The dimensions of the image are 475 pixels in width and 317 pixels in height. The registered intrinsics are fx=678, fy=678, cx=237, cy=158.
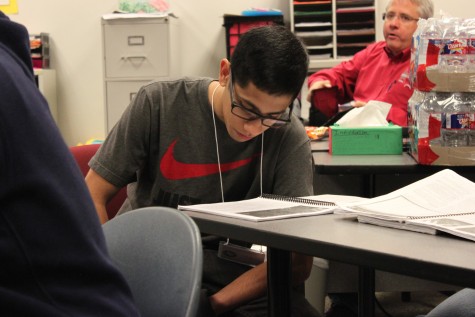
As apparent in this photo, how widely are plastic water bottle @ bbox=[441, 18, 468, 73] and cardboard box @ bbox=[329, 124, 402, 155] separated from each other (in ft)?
1.10

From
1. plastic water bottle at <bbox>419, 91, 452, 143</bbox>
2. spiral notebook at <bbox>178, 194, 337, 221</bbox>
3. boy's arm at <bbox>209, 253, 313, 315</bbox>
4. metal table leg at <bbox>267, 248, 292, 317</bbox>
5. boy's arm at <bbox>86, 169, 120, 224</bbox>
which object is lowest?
boy's arm at <bbox>209, 253, 313, 315</bbox>

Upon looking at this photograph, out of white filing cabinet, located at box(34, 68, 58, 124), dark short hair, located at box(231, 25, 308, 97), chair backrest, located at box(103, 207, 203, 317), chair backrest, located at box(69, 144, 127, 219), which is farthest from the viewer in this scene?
white filing cabinet, located at box(34, 68, 58, 124)

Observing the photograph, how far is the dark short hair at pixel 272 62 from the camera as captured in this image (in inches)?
56.9

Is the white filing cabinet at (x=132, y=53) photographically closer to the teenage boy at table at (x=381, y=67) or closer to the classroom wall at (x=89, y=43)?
the classroom wall at (x=89, y=43)

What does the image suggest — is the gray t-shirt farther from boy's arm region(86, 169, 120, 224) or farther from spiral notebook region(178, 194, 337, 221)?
spiral notebook region(178, 194, 337, 221)

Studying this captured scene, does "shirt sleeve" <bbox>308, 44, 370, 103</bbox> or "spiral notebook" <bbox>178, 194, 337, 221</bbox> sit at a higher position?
"shirt sleeve" <bbox>308, 44, 370, 103</bbox>

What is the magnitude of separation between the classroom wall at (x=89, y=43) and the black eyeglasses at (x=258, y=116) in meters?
2.99

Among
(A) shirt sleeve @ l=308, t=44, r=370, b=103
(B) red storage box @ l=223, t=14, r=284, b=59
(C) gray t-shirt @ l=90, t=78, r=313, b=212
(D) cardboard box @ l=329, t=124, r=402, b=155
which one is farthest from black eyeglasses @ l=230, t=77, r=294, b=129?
(B) red storage box @ l=223, t=14, r=284, b=59

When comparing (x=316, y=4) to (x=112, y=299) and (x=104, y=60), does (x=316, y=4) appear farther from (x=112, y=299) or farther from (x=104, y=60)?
(x=112, y=299)

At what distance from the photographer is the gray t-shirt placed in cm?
160

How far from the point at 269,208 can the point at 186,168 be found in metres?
0.44

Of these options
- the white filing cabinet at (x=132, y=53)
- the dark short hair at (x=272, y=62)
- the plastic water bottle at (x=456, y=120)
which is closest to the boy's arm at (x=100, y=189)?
the dark short hair at (x=272, y=62)

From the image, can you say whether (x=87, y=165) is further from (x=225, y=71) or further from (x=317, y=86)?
(x=317, y=86)

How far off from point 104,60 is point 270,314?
3255 mm
